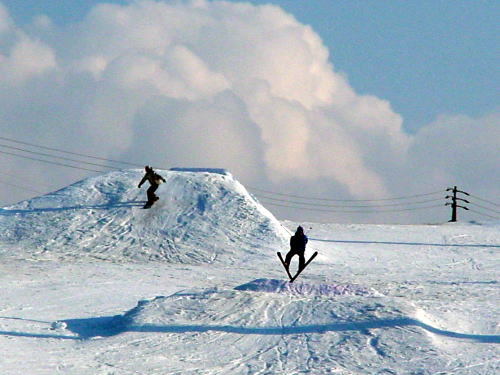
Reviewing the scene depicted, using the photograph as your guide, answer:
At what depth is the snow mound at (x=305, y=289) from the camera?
19.3 meters

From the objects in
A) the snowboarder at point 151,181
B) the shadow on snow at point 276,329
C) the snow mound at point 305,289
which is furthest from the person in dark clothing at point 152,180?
the shadow on snow at point 276,329


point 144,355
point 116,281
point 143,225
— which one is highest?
point 143,225

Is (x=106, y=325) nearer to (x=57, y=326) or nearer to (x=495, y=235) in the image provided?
(x=57, y=326)

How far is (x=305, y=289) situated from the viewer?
63.9ft

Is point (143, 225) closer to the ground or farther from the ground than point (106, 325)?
farther from the ground

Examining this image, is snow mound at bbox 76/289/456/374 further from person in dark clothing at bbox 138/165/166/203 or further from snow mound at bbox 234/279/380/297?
person in dark clothing at bbox 138/165/166/203

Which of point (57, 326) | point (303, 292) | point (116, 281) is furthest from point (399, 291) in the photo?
point (57, 326)

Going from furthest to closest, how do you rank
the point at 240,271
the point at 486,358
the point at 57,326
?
the point at 240,271 < the point at 57,326 < the point at 486,358

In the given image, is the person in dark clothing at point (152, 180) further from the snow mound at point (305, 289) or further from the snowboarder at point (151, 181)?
the snow mound at point (305, 289)

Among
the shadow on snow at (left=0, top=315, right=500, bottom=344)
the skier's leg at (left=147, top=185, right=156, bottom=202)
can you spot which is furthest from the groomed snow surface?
the skier's leg at (left=147, top=185, right=156, bottom=202)

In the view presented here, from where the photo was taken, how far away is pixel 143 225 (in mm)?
30062

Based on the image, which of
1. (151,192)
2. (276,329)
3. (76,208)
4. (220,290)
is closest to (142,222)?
(151,192)

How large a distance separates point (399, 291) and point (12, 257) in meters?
11.8

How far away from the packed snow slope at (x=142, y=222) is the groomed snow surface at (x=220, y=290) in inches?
2.8
